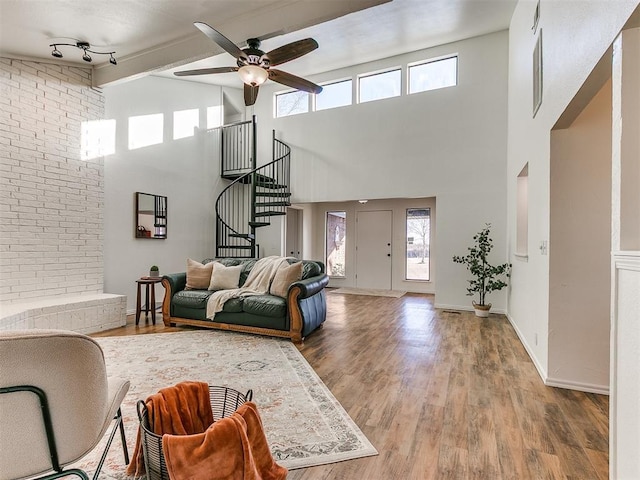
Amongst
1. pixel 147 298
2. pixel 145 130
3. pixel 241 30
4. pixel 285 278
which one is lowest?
pixel 147 298

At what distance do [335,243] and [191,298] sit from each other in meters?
4.75

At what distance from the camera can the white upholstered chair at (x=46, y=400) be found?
1019 mm

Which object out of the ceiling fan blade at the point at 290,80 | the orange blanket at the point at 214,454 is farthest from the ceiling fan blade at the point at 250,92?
the orange blanket at the point at 214,454

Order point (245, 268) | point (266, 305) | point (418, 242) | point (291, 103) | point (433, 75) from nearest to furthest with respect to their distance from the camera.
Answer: point (266, 305) < point (245, 268) < point (433, 75) < point (291, 103) < point (418, 242)

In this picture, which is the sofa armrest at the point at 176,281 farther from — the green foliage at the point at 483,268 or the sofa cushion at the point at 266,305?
the green foliage at the point at 483,268

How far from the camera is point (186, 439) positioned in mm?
1345

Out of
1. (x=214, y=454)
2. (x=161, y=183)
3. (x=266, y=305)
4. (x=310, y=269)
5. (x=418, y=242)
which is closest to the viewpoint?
(x=214, y=454)

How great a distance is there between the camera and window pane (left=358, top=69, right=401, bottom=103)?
626 centimetres

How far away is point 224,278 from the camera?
4.54 m

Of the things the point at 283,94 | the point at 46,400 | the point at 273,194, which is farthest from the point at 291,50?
the point at 283,94

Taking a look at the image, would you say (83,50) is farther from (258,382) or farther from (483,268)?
(483,268)

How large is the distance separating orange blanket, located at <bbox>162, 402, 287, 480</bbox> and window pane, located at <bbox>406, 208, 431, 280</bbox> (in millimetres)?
6734

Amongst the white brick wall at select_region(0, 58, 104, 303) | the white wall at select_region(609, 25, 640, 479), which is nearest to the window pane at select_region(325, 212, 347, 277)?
the white brick wall at select_region(0, 58, 104, 303)

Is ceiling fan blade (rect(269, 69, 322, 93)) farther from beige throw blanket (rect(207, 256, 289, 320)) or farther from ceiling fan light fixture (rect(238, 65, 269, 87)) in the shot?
beige throw blanket (rect(207, 256, 289, 320))
